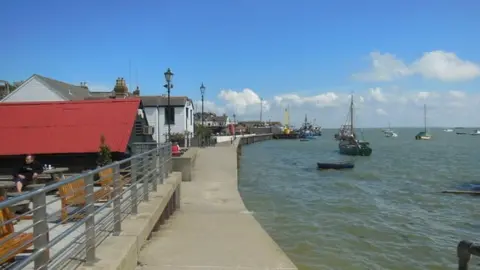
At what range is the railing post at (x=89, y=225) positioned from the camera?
4594 millimetres

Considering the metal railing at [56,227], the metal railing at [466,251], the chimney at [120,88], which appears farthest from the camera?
the chimney at [120,88]

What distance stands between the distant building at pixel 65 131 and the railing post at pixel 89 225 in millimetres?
9234

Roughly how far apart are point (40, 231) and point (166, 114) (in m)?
42.1

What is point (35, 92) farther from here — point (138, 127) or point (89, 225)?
point (89, 225)

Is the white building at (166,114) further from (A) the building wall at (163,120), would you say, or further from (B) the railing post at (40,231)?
(B) the railing post at (40,231)

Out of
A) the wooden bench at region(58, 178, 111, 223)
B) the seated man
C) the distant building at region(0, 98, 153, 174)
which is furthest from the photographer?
the distant building at region(0, 98, 153, 174)

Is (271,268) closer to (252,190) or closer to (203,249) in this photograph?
(203,249)

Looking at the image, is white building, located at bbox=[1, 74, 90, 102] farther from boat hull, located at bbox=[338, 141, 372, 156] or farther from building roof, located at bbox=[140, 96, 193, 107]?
boat hull, located at bbox=[338, 141, 372, 156]

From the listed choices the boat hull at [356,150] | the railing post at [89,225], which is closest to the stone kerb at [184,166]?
the railing post at [89,225]

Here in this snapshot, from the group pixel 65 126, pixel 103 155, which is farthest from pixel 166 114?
pixel 103 155

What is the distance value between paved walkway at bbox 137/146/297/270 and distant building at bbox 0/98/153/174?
10.5 feet

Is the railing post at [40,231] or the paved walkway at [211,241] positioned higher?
the railing post at [40,231]

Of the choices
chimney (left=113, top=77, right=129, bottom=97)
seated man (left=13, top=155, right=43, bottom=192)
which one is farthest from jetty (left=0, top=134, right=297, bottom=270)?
chimney (left=113, top=77, right=129, bottom=97)

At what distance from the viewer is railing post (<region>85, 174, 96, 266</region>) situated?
181 inches
